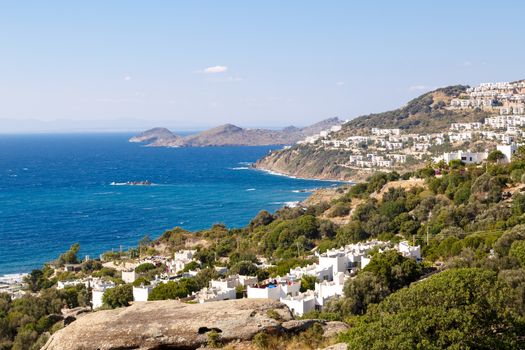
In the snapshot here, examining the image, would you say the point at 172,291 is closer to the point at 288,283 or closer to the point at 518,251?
the point at 288,283

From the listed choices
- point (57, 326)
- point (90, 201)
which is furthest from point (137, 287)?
point (90, 201)

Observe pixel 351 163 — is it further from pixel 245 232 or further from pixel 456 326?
pixel 456 326

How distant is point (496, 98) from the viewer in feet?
449

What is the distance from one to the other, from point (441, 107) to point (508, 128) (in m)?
37.3

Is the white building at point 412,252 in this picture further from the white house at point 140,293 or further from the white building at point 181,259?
the white building at point 181,259

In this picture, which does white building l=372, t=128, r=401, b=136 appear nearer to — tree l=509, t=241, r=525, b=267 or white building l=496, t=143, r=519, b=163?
white building l=496, t=143, r=519, b=163

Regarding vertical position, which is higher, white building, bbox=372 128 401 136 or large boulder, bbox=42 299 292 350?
white building, bbox=372 128 401 136

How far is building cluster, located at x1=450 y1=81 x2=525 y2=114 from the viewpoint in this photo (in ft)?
426

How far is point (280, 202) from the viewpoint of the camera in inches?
3327

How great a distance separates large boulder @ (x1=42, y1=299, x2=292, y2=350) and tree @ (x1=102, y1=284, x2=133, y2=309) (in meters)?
18.2

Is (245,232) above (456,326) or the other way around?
the other way around

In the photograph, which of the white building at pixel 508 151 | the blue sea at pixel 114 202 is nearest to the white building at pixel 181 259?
the blue sea at pixel 114 202

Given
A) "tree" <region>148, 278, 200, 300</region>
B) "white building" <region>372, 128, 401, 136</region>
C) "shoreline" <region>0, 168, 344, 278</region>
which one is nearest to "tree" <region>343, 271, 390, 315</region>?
"tree" <region>148, 278, 200, 300</region>

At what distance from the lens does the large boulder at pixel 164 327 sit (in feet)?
33.0
